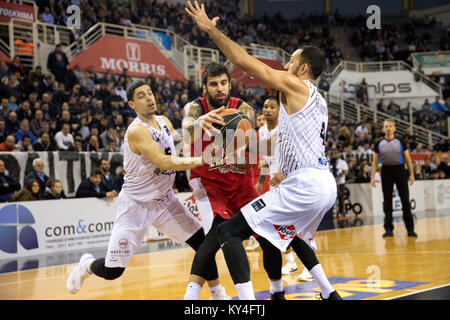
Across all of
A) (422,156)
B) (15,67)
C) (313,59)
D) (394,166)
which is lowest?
(394,166)

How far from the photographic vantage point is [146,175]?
16.6 feet

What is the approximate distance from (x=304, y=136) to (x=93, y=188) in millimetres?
7744

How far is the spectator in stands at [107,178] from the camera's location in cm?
1145

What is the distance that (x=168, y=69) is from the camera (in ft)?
61.6

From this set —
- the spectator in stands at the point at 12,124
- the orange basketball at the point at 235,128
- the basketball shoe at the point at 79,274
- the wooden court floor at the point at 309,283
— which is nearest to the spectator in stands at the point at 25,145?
the spectator in stands at the point at 12,124

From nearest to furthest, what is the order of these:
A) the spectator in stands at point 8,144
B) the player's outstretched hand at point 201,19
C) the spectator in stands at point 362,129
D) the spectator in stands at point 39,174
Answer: the player's outstretched hand at point 201,19 < the spectator in stands at point 39,174 < the spectator in stands at point 8,144 < the spectator in stands at point 362,129

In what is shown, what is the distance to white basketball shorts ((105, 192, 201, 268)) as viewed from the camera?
4977 millimetres

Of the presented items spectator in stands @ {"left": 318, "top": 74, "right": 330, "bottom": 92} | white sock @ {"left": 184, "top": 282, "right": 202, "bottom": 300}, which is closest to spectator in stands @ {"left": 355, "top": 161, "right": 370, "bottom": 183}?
spectator in stands @ {"left": 318, "top": 74, "right": 330, "bottom": 92}

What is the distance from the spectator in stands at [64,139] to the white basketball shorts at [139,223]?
741cm

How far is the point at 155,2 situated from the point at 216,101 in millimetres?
19036

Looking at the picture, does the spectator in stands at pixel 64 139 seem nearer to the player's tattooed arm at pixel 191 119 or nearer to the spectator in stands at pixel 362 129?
the player's tattooed arm at pixel 191 119

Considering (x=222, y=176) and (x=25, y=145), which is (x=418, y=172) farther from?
(x=222, y=176)
